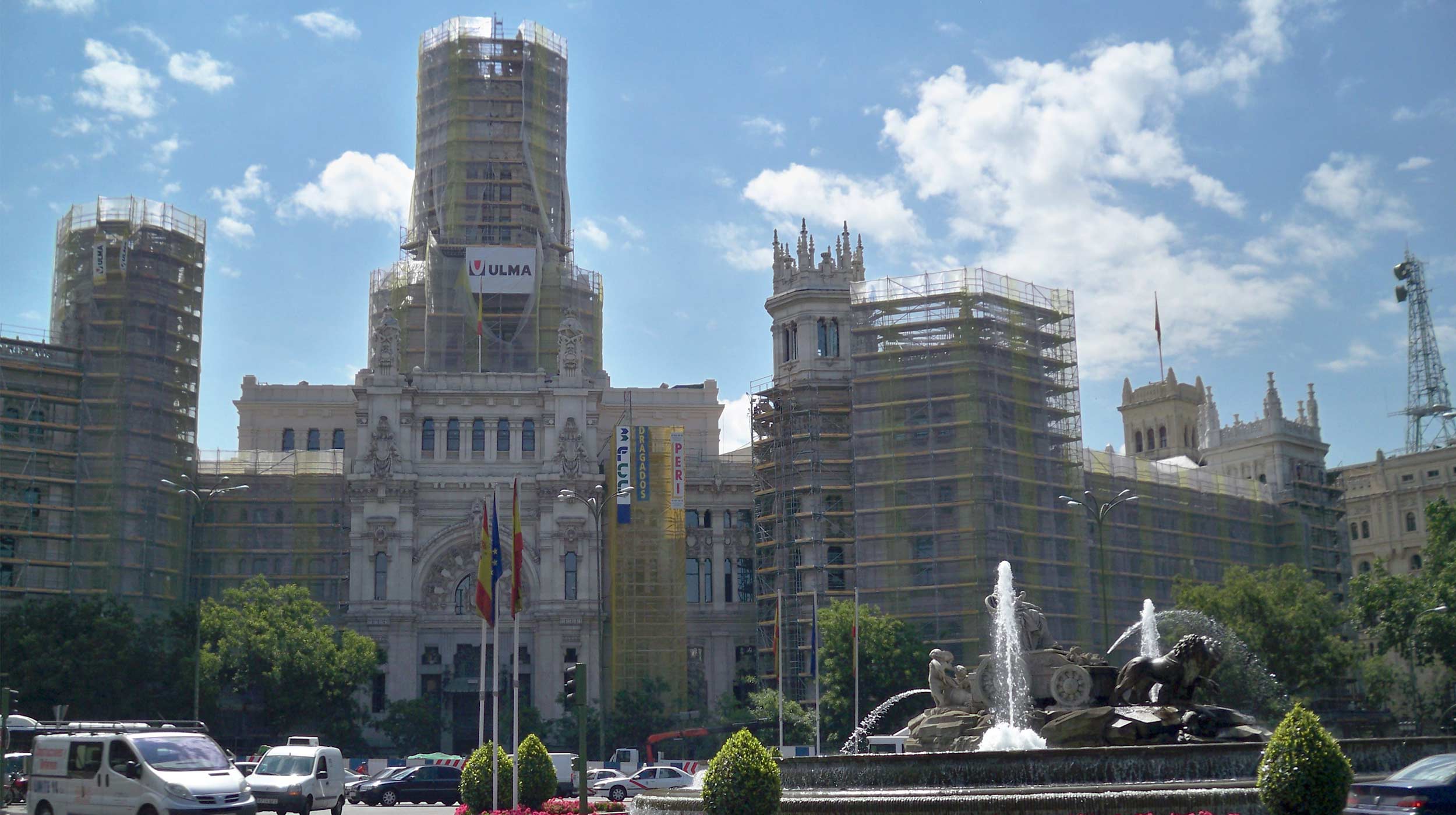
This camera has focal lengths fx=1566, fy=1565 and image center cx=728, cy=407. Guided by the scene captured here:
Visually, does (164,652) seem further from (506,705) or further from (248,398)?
(248,398)

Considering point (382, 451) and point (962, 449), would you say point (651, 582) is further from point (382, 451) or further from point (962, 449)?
point (962, 449)

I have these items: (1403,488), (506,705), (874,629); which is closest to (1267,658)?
(874,629)

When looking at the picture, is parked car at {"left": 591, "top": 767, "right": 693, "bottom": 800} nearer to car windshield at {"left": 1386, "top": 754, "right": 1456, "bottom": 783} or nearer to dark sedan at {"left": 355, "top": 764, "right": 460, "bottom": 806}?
dark sedan at {"left": 355, "top": 764, "right": 460, "bottom": 806}

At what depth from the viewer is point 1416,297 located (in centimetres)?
12162

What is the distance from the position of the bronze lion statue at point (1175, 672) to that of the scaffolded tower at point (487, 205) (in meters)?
65.5

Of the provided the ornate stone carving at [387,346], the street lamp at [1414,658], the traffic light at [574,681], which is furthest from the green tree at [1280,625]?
the traffic light at [574,681]

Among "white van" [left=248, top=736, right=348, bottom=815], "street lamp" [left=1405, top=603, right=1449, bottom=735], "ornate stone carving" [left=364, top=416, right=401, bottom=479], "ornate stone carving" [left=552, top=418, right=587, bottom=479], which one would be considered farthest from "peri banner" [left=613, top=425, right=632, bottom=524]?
"white van" [left=248, top=736, right=348, bottom=815]

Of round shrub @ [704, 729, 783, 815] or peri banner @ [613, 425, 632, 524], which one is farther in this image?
peri banner @ [613, 425, 632, 524]

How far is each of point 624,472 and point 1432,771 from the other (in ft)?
227

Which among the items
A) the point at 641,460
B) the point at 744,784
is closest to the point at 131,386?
the point at 641,460

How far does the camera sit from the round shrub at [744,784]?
82.7 ft

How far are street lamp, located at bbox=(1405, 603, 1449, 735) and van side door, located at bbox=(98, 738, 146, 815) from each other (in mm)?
57647

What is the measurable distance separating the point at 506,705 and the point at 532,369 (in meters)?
21.5

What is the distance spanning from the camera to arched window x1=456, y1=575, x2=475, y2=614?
295 ft
